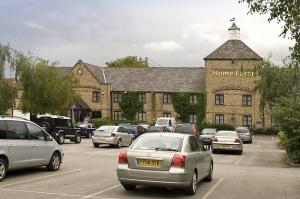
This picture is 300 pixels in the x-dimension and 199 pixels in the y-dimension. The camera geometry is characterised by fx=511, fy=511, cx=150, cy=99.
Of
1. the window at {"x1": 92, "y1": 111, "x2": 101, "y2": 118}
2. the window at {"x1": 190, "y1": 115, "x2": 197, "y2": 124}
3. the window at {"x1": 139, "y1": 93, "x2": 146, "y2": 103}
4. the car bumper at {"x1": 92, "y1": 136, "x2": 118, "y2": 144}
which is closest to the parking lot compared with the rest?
the car bumper at {"x1": 92, "y1": 136, "x2": 118, "y2": 144}

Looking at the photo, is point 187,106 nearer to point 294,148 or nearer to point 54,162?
point 294,148

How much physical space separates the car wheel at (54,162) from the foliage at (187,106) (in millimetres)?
52336

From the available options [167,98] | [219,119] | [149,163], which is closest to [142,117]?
[167,98]

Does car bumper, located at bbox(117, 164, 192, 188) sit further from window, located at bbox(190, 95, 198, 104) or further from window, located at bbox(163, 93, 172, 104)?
window, located at bbox(163, 93, 172, 104)

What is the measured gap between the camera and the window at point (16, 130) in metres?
14.8

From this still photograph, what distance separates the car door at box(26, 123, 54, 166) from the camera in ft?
52.1

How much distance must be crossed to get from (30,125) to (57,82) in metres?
31.8

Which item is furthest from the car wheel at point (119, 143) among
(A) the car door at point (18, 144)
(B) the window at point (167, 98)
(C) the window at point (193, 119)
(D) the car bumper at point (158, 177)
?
(B) the window at point (167, 98)

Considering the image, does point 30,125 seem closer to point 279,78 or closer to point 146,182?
point 146,182

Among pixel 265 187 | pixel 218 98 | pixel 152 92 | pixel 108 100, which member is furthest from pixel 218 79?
pixel 265 187

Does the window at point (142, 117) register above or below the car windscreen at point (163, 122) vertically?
above

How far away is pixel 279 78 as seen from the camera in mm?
47500

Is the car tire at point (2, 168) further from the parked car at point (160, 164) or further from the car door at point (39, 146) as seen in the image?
the parked car at point (160, 164)

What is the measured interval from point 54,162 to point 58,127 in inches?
738
